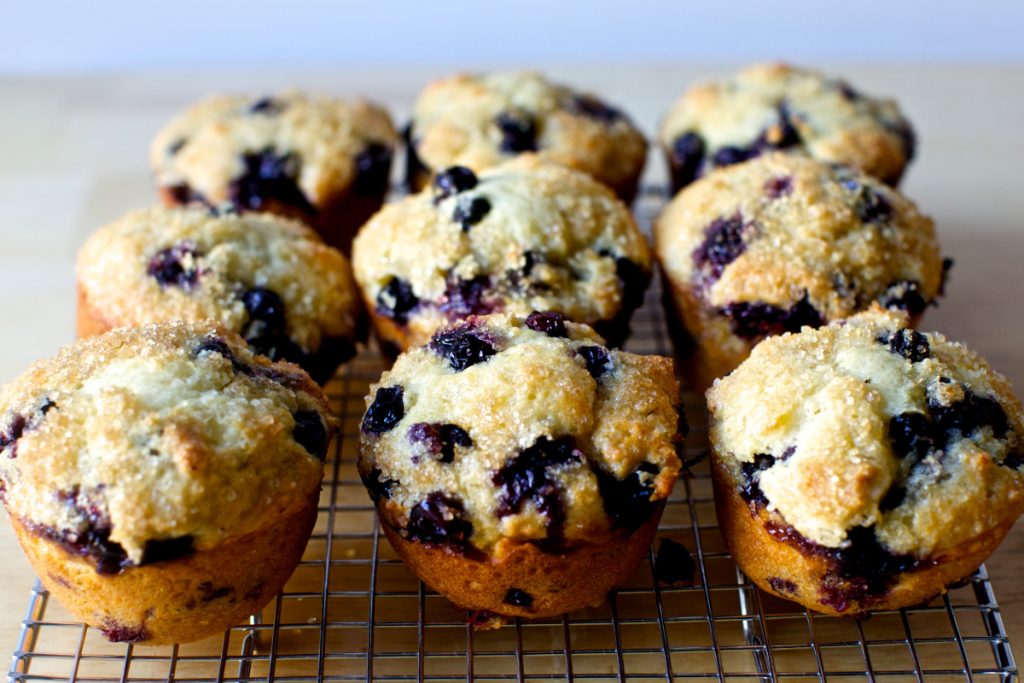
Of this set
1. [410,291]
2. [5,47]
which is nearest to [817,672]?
[410,291]

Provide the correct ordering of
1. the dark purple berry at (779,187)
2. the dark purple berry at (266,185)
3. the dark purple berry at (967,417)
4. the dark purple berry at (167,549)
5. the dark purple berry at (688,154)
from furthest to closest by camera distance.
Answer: the dark purple berry at (688,154), the dark purple berry at (266,185), the dark purple berry at (779,187), the dark purple berry at (967,417), the dark purple berry at (167,549)

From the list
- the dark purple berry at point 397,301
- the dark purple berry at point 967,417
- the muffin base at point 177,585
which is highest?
the dark purple berry at point 967,417

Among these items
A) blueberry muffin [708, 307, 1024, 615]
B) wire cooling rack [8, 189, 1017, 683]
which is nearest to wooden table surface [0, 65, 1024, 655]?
wire cooling rack [8, 189, 1017, 683]

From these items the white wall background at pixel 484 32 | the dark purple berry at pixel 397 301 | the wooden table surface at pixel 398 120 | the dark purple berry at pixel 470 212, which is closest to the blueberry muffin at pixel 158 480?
the dark purple berry at pixel 397 301

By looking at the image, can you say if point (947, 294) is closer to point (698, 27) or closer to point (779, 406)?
point (779, 406)

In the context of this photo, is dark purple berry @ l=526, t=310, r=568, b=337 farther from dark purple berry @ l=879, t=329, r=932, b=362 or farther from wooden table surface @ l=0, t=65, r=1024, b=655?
wooden table surface @ l=0, t=65, r=1024, b=655

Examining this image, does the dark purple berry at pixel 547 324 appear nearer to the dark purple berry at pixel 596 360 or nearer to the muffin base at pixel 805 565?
the dark purple berry at pixel 596 360
